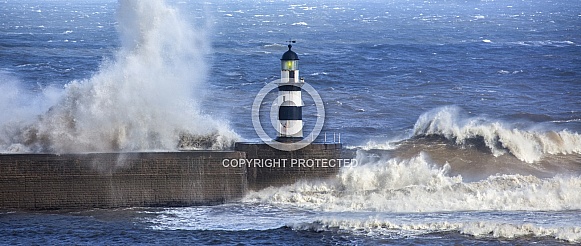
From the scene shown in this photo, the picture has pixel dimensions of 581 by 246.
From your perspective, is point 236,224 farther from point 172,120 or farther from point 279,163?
point 172,120

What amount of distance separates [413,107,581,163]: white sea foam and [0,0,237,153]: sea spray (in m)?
4.09

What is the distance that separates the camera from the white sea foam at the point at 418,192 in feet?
46.9

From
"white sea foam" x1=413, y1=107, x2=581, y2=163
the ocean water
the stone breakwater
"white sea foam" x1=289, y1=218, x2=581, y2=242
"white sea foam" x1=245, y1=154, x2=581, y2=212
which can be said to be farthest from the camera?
"white sea foam" x1=413, y1=107, x2=581, y2=163

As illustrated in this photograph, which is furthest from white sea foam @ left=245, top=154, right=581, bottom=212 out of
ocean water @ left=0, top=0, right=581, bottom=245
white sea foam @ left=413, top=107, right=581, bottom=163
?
white sea foam @ left=413, top=107, right=581, bottom=163

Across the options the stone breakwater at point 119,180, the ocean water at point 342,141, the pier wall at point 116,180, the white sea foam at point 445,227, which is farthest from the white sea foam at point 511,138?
the pier wall at point 116,180

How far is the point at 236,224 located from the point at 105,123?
385 cm

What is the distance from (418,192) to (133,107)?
5.01 meters

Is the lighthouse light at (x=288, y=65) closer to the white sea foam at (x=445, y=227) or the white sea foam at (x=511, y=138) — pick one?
the white sea foam at (x=445, y=227)

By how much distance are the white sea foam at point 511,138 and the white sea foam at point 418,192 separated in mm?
1655

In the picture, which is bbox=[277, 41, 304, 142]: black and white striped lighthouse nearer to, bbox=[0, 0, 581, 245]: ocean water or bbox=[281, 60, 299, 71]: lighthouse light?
bbox=[281, 60, 299, 71]: lighthouse light

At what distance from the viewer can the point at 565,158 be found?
17.6 meters

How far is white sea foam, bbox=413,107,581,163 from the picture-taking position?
17.6 m

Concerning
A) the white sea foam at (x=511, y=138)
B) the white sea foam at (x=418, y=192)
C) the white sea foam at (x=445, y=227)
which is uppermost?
the white sea foam at (x=511, y=138)

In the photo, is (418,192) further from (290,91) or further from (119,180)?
(119,180)
